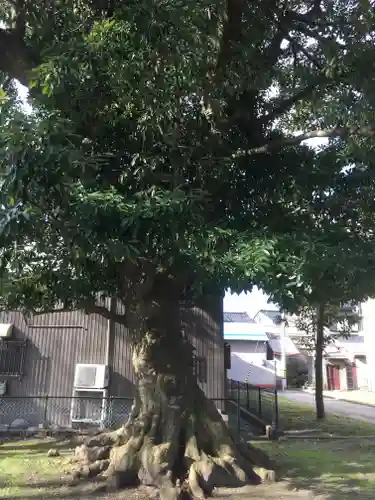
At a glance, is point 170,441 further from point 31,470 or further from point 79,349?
point 79,349

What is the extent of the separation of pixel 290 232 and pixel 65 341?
8.61 m

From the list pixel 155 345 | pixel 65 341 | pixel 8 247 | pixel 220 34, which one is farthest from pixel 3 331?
pixel 220 34

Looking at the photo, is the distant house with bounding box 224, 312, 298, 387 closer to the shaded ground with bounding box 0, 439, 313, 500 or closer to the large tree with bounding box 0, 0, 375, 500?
the shaded ground with bounding box 0, 439, 313, 500

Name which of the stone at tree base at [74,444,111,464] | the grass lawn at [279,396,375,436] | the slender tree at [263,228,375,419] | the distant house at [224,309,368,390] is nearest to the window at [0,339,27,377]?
the stone at tree base at [74,444,111,464]

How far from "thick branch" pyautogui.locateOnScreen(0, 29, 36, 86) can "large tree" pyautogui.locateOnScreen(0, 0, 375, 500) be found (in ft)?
0.07

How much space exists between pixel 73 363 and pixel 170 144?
8431 millimetres

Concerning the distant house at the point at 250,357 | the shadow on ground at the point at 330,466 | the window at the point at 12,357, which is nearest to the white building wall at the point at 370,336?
the distant house at the point at 250,357

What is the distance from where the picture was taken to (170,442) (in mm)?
7586

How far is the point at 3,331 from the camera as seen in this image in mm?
13039

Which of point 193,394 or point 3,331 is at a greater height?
point 3,331

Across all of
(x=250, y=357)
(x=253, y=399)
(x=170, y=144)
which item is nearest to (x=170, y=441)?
(x=170, y=144)

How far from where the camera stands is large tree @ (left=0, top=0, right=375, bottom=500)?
5.38 metres

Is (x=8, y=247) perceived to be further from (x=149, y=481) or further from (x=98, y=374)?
(x=98, y=374)

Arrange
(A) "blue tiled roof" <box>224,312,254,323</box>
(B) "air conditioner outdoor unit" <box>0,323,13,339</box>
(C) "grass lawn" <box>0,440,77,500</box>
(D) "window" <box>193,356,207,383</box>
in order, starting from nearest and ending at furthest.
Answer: (C) "grass lawn" <box>0,440,77,500</box>
(B) "air conditioner outdoor unit" <box>0,323,13,339</box>
(D) "window" <box>193,356,207,383</box>
(A) "blue tiled roof" <box>224,312,254,323</box>
